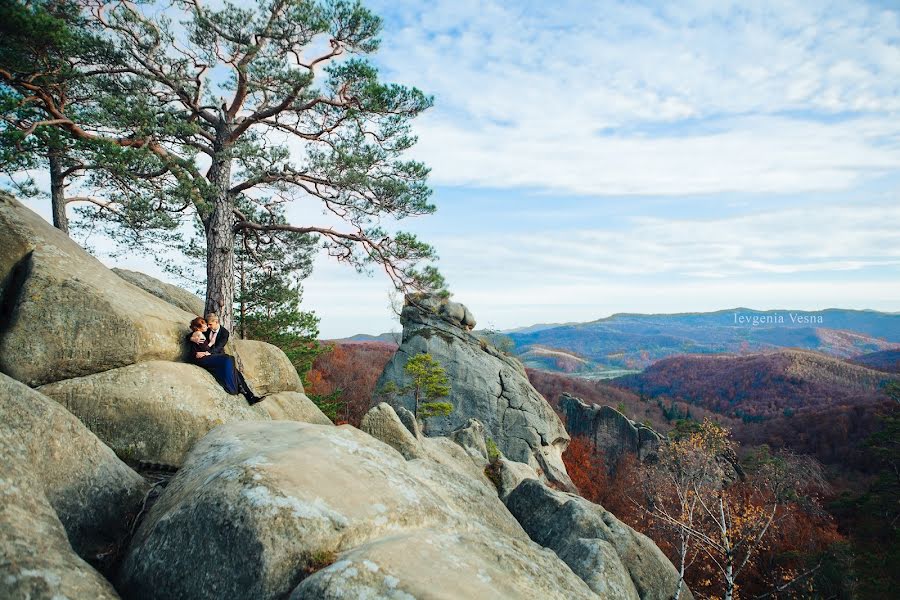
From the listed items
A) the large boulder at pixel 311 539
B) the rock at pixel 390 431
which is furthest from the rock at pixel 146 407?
the large boulder at pixel 311 539

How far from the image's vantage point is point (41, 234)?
9.27 meters

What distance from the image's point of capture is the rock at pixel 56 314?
8133 millimetres

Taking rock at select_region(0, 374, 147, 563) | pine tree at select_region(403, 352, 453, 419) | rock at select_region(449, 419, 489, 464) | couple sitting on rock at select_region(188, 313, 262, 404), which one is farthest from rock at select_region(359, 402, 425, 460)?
pine tree at select_region(403, 352, 453, 419)

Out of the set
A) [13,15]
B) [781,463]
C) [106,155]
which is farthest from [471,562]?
[781,463]

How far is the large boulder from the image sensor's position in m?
3.94

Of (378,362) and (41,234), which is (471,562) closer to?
(41,234)

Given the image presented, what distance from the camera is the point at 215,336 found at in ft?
36.1

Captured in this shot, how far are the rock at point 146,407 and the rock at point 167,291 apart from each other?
10718mm

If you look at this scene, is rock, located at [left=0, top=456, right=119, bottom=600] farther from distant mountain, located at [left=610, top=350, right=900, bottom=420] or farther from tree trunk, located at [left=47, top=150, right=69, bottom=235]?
distant mountain, located at [left=610, top=350, right=900, bottom=420]

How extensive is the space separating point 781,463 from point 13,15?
187 feet

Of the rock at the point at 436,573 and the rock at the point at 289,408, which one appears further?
the rock at the point at 289,408

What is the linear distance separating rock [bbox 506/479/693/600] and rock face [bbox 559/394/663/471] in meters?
49.9

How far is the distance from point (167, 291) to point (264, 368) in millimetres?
9507

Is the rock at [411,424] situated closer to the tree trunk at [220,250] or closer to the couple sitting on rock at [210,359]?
the couple sitting on rock at [210,359]
